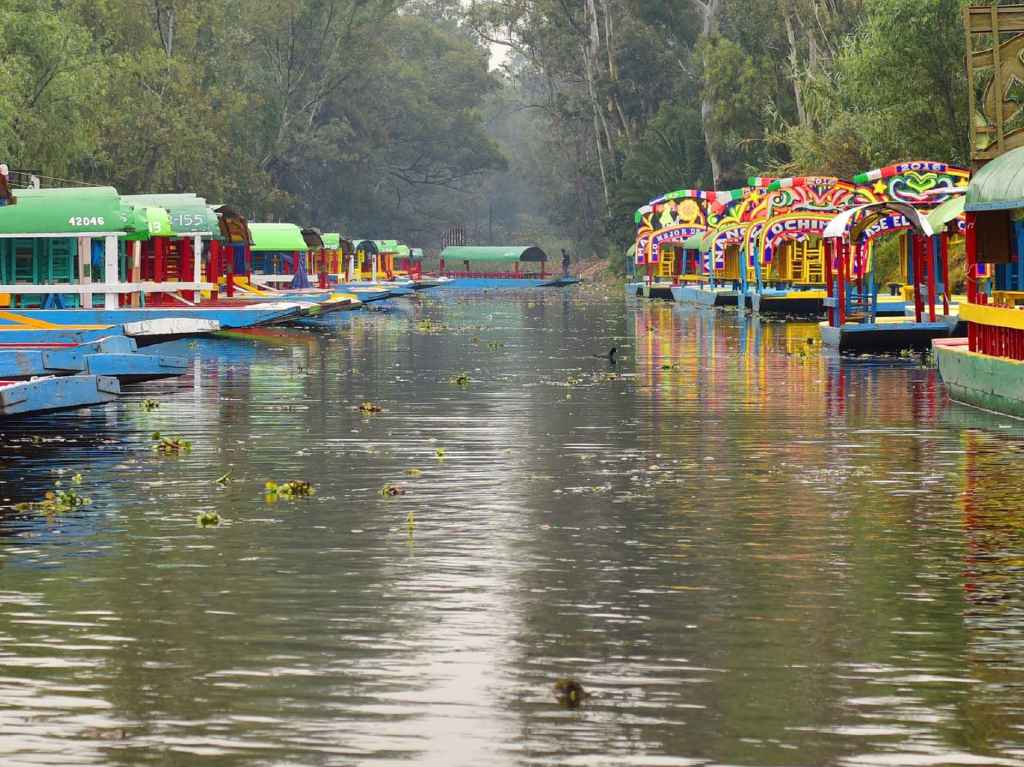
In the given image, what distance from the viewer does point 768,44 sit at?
343 ft

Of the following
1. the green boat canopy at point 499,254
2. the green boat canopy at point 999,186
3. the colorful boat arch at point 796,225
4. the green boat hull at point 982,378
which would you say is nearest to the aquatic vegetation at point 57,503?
the green boat hull at point 982,378

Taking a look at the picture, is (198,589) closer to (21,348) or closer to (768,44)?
(21,348)

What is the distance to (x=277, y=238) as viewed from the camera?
83.1 meters

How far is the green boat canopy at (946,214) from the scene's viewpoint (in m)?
41.0

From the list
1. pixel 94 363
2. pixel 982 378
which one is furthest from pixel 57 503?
pixel 982 378

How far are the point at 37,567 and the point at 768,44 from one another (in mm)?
94159

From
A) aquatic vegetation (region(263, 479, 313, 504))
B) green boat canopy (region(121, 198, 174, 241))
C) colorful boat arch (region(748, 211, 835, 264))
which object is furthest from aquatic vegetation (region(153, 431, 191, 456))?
colorful boat arch (region(748, 211, 835, 264))

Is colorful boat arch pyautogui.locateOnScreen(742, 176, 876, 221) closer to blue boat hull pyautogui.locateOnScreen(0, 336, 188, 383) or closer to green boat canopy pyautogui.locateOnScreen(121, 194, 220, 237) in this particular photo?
green boat canopy pyautogui.locateOnScreen(121, 194, 220, 237)

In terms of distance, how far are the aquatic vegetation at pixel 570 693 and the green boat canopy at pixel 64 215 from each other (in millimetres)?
37513

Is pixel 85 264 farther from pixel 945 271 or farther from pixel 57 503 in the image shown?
pixel 57 503

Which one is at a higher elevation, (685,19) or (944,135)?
(685,19)

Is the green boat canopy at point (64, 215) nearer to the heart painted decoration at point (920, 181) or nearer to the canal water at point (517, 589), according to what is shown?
the canal water at point (517, 589)

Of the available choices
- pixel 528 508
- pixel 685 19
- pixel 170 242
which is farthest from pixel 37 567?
pixel 685 19

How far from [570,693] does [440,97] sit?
163094 millimetres
